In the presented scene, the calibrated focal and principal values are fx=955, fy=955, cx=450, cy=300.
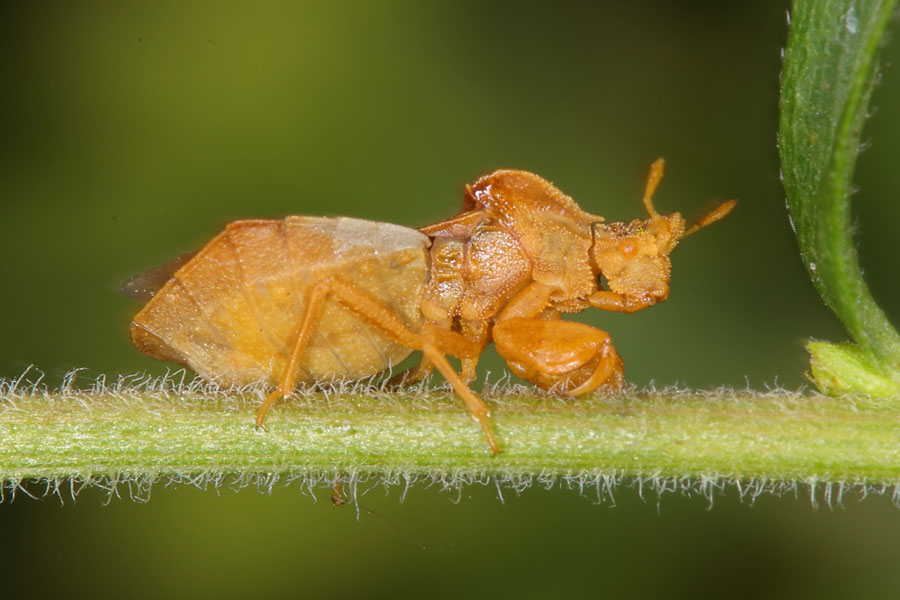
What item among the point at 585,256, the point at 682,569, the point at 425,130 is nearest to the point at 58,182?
the point at 425,130

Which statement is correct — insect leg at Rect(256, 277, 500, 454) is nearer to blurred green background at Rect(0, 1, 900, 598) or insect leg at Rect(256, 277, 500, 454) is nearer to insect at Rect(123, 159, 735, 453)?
insect at Rect(123, 159, 735, 453)

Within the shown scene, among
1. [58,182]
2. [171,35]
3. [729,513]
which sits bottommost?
[729,513]

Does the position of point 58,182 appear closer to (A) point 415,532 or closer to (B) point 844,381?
(A) point 415,532

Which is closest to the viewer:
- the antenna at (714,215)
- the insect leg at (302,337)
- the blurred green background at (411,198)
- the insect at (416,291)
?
the insect leg at (302,337)

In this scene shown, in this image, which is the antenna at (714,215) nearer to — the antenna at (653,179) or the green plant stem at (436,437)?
the antenna at (653,179)

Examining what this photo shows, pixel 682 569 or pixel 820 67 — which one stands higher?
pixel 820 67

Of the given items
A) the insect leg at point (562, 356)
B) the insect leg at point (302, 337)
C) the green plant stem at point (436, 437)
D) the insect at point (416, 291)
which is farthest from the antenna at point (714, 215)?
the insect leg at point (302, 337)

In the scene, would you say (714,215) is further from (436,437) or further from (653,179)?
(436,437)

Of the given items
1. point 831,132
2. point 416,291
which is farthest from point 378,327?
point 831,132
